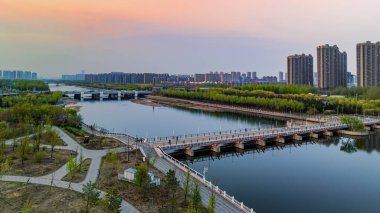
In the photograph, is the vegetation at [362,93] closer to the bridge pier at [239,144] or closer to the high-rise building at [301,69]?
the high-rise building at [301,69]

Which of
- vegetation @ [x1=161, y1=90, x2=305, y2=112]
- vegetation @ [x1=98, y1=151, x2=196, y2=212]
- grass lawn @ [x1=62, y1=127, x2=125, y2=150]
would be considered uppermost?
vegetation @ [x1=161, y1=90, x2=305, y2=112]

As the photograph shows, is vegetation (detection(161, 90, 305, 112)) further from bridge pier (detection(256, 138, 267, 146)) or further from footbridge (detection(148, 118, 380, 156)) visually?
bridge pier (detection(256, 138, 267, 146))

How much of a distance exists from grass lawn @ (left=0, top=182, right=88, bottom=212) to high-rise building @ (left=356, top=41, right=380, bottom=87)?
97022mm

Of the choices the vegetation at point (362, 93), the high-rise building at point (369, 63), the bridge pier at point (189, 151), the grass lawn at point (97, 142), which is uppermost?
the high-rise building at point (369, 63)

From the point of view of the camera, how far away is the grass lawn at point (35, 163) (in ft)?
64.1

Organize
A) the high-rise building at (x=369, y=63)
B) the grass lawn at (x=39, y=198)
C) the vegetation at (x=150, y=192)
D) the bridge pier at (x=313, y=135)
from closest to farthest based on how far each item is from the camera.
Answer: the grass lawn at (x=39, y=198) < the vegetation at (x=150, y=192) < the bridge pier at (x=313, y=135) < the high-rise building at (x=369, y=63)

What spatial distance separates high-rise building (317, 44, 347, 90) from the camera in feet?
346

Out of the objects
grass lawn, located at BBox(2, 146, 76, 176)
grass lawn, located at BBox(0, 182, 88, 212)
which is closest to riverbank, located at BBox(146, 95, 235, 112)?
grass lawn, located at BBox(2, 146, 76, 176)

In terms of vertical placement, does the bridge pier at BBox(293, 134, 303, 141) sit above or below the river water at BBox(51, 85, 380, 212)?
above

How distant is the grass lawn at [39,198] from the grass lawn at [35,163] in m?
2.17

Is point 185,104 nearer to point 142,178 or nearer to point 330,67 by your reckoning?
point 330,67

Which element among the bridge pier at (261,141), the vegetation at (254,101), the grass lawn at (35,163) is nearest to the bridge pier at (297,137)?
the bridge pier at (261,141)

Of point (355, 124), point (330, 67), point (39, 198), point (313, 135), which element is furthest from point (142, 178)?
point (330, 67)

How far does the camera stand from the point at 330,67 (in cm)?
10594
